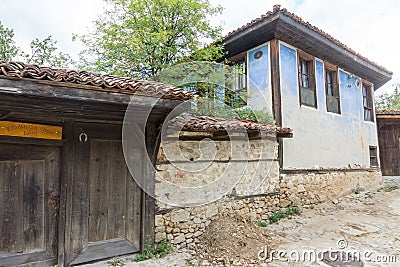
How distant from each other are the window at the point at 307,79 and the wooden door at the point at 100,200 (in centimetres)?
566

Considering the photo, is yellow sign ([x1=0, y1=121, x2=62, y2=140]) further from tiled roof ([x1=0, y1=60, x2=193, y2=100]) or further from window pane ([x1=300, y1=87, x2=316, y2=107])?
window pane ([x1=300, y1=87, x2=316, y2=107])

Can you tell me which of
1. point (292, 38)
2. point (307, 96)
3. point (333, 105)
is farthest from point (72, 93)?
point (333, 105)

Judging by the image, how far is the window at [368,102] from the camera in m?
10.0

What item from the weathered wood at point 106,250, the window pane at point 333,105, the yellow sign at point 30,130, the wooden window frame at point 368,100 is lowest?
the weathered wood at point 106,250

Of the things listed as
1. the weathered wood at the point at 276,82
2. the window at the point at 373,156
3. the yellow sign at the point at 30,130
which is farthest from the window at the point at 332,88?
the yellow sign at the point at 30,130

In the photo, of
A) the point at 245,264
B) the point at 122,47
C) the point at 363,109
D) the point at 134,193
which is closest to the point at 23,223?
the point at 134,193

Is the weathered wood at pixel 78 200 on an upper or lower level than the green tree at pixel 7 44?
lower

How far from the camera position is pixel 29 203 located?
329 cm

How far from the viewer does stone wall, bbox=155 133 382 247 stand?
14.2 feet

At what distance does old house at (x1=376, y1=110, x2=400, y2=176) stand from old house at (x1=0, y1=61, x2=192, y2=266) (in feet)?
37.4

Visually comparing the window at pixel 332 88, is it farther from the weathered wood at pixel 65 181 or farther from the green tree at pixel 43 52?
the green tree at pixel 43 52

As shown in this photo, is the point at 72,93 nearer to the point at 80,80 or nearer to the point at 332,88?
the point at 80,80

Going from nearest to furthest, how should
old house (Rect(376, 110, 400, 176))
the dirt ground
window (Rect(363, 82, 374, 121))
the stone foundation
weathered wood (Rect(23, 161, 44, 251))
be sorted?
weathered wood (Rect(23, 161, 44, 251)), the dirt ground, the stone foundation, window (Rect(363, 82, 374, 121)), old house (Rect(376, 110, 400, 176))

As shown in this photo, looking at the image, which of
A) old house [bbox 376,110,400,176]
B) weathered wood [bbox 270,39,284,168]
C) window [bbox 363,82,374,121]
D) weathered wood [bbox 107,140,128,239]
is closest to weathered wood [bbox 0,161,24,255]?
weathered wood [bbox 107,140,128,239]
